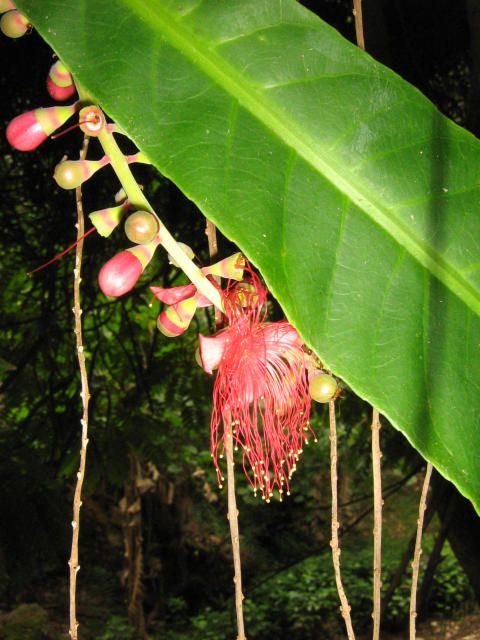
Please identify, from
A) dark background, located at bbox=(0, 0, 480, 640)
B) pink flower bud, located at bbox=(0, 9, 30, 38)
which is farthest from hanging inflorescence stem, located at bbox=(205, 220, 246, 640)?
dark background, located at bbox=(0, 0, 480, 640)

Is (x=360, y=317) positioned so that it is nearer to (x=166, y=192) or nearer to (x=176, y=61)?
(x=176, y=61)

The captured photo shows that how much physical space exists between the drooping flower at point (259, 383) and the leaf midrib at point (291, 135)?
0.90ft

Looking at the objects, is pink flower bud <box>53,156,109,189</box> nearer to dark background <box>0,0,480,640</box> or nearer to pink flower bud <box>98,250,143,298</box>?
pink flower bud <box>98,250,143,298</box>

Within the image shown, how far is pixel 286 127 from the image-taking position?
2.24ft

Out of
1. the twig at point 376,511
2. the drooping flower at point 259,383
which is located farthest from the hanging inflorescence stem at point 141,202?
the twig at point 376,511

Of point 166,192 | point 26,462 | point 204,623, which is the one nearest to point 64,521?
point 26,462

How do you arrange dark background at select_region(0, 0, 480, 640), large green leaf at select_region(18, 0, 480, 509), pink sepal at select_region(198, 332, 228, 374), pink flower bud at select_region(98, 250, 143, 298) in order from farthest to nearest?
dark background at select_region(0, 0, 480, 640)
pink sepal at select_region(198, 332, 228, 374)
pink flower bud at select_region(98, 250, 143, 298)
large green leaf at select_region(18, 0, 480, 509)

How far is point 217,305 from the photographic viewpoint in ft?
2.71

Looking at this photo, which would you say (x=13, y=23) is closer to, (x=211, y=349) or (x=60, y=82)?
(x=60, y=82)

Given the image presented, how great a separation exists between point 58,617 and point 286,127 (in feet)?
16.7

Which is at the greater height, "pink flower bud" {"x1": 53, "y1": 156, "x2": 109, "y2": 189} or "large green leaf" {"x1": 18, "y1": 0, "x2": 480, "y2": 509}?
"pink flower bud" {"x1": 53, "y1": 156, "x2": 109, "y2": 189}

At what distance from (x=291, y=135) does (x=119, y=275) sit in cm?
24

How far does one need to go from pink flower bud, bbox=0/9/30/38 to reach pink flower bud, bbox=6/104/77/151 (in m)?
0.09

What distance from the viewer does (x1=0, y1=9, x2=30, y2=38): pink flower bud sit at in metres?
0.80
